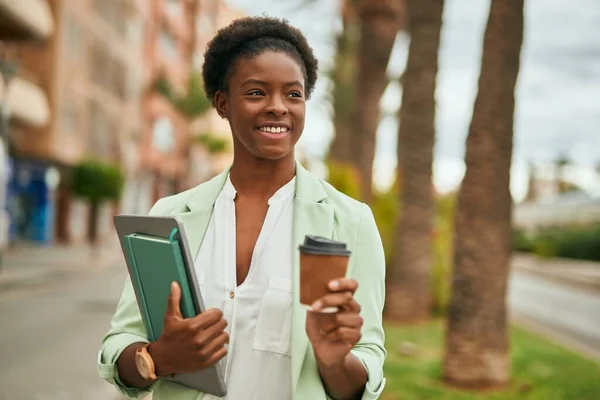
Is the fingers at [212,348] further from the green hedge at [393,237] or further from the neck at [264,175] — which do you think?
the green hedge at [393,237]

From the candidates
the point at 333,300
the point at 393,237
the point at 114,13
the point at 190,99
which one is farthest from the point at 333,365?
the point at 190,99

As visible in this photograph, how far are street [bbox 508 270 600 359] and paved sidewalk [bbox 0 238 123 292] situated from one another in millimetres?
11526

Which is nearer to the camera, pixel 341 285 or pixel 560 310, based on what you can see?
pixel 341 285

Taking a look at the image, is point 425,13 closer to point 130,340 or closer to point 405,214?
point 405,214

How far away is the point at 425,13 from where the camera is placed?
11.2 m

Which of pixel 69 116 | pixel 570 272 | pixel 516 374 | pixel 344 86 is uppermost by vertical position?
pixel 344 86

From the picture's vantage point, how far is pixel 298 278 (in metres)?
1.67

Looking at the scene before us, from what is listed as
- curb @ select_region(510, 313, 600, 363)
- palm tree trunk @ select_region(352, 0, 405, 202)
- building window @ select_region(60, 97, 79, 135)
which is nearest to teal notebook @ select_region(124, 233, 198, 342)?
curb @ select_region(510, 313, 600, 363)

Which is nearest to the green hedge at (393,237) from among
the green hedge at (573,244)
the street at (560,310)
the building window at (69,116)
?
the street at (560,310)

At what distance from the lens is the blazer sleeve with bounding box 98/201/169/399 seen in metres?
1.86

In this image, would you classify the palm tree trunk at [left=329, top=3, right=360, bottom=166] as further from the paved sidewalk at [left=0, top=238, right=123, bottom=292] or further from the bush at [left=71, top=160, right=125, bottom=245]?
the bush at [left=71, top=160, right=125, bottom=245]

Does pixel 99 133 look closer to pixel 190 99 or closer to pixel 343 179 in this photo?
pixel 190 99

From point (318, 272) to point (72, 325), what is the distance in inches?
439

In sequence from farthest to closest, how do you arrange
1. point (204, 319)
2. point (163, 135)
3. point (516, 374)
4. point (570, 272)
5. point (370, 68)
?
point (163, 135), point (570, 272), point (370, 68), point (516, 374), point (204, 319)
